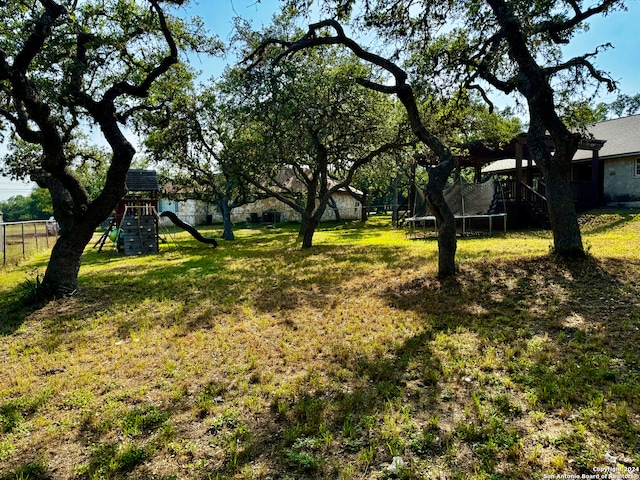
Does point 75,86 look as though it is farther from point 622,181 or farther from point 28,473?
point 622,181

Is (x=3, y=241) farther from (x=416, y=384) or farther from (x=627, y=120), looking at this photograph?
(x=627, y=120)

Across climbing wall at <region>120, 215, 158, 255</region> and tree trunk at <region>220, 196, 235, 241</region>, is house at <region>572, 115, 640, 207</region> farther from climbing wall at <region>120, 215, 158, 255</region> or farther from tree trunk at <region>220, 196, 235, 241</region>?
climbing wall at <region>120, 215, 158, 255</region>

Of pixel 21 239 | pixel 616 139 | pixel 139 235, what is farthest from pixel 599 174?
pixel 21 239

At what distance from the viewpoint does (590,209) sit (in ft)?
54.0

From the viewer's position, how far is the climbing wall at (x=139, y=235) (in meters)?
13.9

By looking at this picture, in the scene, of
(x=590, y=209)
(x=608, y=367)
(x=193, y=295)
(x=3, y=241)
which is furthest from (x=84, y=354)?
(x=590, y=209)

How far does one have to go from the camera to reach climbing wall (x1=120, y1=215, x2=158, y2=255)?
546 inches

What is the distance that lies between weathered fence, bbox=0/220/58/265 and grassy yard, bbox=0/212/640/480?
20.9 ft

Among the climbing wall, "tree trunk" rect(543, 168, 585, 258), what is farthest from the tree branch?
the climbing wall

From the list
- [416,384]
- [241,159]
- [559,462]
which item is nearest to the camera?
[559,462]

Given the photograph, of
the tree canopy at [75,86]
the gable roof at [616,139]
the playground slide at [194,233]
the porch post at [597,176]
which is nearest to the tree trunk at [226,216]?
the playground slide at [194,233]

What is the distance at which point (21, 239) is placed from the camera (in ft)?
44.8

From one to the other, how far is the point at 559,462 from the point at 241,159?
14.5 m

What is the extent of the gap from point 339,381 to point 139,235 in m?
13.0
